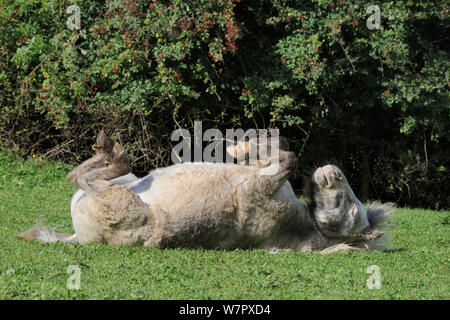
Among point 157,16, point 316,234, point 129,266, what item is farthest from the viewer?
point 157,16

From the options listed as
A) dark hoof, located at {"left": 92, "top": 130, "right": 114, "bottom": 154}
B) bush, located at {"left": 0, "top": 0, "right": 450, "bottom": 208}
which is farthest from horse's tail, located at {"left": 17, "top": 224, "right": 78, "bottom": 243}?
bush, located at {"left": 0, "top": 0, "right": 450, "bottom": 208}

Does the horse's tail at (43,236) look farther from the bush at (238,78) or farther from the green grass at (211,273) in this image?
the bush at (238,78)

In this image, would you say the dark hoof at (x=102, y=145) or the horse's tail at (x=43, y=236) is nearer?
the dark hoof at (x=102, y=145)

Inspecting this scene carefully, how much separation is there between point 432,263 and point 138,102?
7.40m

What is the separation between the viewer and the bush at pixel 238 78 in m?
11.8

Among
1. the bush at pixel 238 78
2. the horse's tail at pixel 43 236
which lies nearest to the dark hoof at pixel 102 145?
the horse's tail at pixel 43 236

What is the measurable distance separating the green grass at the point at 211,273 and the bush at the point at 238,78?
5.43 meters

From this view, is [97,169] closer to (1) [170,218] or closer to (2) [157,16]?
(1) [170,218]

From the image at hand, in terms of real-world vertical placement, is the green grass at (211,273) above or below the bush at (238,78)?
below

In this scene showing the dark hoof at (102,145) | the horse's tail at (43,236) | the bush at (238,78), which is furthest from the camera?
the bush at (238,78)

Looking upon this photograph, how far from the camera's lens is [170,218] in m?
5.67

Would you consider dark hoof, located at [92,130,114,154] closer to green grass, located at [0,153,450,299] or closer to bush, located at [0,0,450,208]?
green grass, located at [0,153,450,299]

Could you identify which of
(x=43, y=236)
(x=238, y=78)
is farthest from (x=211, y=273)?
(x=238, y=78)

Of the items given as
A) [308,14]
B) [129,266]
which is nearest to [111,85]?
[308,14]
